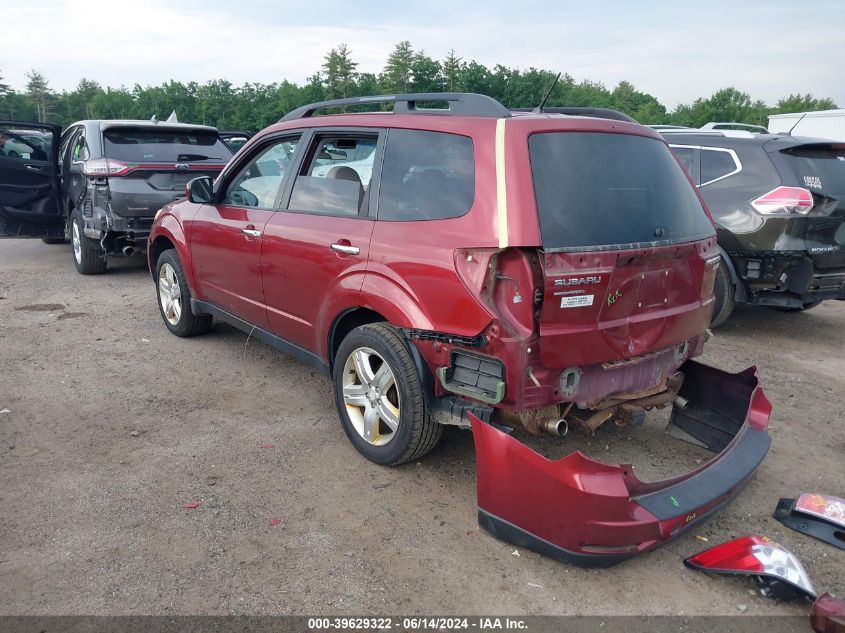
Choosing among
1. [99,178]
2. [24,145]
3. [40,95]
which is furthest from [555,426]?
[40,95]

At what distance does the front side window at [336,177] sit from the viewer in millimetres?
3803

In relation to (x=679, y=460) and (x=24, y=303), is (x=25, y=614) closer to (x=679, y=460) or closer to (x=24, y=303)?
(x=679, y=460)

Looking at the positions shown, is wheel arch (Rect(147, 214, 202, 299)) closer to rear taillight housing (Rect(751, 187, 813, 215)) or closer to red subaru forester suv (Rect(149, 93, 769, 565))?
red subaru forester suv (Rect(149, 93, 769, 565))

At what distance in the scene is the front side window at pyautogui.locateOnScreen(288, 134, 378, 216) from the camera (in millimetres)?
3803

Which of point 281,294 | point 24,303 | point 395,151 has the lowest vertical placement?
point 24,303

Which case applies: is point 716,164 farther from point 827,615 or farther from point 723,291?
point 827,615

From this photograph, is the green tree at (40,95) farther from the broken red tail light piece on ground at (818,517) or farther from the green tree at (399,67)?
the broken red tail light piece on ground at (818,517)

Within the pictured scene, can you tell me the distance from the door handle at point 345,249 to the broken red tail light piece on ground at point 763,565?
2.20m

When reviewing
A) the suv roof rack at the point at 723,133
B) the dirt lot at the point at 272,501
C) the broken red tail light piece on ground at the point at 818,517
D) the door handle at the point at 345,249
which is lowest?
the dirt lot at the point at 272,501

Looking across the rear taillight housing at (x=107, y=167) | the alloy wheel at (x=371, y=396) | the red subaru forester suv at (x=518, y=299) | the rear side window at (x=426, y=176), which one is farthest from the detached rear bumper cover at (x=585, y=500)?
the rear taillight housing at (x=107, y=167)

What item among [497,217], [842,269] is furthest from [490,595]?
[842,269]

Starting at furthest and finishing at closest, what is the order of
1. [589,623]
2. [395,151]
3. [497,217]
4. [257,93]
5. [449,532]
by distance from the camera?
[257,93], [395,151], [449,532], [497,217], [589,623]

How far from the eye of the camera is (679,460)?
13.0ft

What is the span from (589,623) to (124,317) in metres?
5.67
